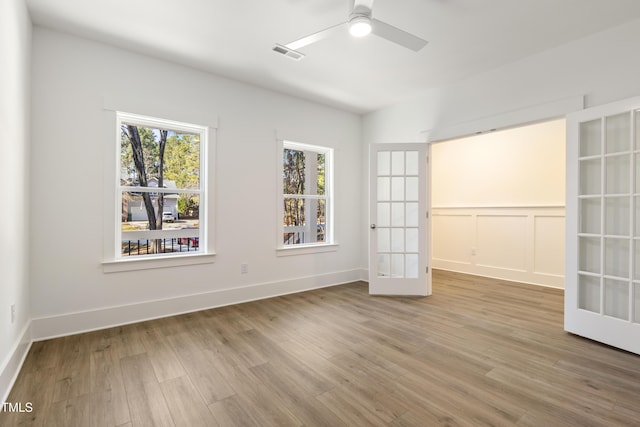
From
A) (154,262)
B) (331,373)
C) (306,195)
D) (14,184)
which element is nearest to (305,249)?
Answer: (306,195)

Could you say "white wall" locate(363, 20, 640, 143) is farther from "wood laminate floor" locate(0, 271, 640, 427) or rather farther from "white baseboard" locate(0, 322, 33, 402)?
"white baseboard" locate(0, 322, 33, 402)

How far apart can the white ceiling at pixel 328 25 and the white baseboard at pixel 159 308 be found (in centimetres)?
255

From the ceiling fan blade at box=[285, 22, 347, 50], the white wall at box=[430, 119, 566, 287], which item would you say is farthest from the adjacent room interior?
the white wall at box=[430, 119, 566, 287]

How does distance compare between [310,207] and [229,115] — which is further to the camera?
[310,207]

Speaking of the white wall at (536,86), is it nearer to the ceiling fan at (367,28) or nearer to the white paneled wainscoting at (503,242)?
the ceiling fan at (367,28)

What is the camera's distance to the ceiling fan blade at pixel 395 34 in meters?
2.10

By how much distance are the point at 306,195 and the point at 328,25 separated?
7.61 feet

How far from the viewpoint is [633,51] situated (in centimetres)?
253

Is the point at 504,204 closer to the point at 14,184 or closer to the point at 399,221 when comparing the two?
the point at 399,221

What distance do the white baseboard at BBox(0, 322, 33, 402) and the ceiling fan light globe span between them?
10.1ft

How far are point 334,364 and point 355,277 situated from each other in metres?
2.79

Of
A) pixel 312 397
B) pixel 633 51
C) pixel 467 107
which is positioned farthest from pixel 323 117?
pixel 312 397

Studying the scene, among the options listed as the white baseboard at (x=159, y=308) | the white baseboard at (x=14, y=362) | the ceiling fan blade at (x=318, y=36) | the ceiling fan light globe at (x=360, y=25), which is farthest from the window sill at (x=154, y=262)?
the ceiling fan light globe at (x=360, y=25)

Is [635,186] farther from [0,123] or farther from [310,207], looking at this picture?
[0,123]
